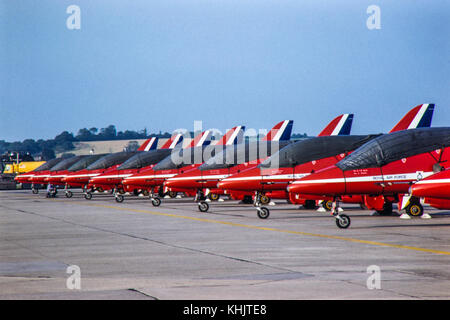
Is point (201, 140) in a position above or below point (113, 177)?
above

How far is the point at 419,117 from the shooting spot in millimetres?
25797

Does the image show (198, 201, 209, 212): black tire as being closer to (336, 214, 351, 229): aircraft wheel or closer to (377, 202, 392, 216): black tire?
(377, 202, 392, 216): black tire

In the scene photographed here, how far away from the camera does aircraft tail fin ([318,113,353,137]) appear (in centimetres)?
2973

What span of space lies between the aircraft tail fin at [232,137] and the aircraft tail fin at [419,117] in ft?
34.5

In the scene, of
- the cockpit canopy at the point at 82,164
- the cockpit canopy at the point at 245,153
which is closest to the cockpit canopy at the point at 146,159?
the cockpit canopy at the point at 82,164

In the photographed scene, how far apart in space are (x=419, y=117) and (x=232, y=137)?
11.1m

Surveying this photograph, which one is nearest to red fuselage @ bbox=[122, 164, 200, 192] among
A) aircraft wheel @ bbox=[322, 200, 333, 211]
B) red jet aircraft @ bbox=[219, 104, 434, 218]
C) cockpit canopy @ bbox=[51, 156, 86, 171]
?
aircraft wheel @ bbox=[322, 200, 333, 211]

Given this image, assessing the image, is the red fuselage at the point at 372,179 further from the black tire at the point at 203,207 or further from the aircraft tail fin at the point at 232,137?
the aircraft tail fin at the point at 232,137

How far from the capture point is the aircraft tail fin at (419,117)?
2580 cm

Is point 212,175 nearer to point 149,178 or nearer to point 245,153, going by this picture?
point 245,153

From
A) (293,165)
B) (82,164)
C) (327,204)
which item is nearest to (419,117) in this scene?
(327,204)

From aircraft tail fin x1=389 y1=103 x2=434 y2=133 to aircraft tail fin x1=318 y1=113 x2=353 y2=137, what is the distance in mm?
4049

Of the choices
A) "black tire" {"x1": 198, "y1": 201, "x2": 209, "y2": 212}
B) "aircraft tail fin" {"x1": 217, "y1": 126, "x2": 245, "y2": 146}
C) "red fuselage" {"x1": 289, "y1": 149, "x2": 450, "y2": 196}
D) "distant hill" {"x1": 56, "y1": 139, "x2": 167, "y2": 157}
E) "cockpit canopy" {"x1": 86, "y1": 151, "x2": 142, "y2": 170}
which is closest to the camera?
"red fuselage" {"x1": 289, "y1": 149, "x2": 450, "y2": 196}

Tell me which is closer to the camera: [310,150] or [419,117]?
[310,150]
